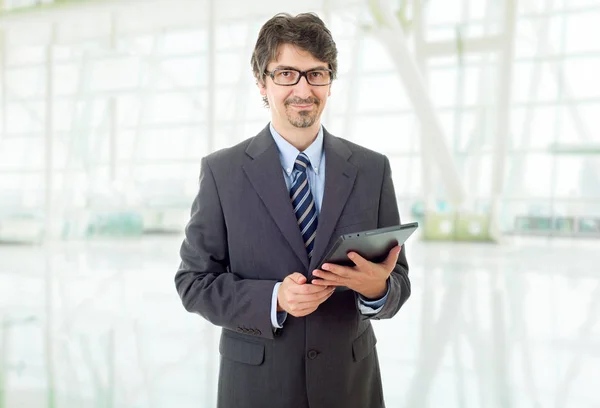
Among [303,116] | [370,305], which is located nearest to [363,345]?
[370,305]

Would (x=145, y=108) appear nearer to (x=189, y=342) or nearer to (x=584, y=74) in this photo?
(x=584, y=74)

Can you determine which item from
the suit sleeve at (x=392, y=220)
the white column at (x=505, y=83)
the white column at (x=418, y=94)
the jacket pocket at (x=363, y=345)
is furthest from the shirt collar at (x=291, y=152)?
the white column at (x=505, y=83)

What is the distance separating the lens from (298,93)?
155 cm

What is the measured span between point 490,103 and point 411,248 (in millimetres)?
5718

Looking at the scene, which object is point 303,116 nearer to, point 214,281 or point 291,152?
point 291,152

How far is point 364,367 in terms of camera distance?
1.68 meters

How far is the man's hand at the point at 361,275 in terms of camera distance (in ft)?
4.43

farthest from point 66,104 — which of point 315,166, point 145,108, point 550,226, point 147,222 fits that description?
point 315,166

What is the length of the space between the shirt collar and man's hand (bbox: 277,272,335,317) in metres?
0.41

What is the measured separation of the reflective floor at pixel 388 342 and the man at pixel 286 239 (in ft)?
6.81

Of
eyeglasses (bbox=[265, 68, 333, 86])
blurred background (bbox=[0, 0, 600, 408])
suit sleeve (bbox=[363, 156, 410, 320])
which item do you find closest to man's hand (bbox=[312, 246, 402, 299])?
suit sleeve (bbox=[363, 156, 410, 320])

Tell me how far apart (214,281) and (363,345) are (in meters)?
0.49

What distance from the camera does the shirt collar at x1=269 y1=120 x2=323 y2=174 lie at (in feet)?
5.49

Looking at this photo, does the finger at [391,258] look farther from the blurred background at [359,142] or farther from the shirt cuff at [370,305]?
the blurred background at [359,142]
